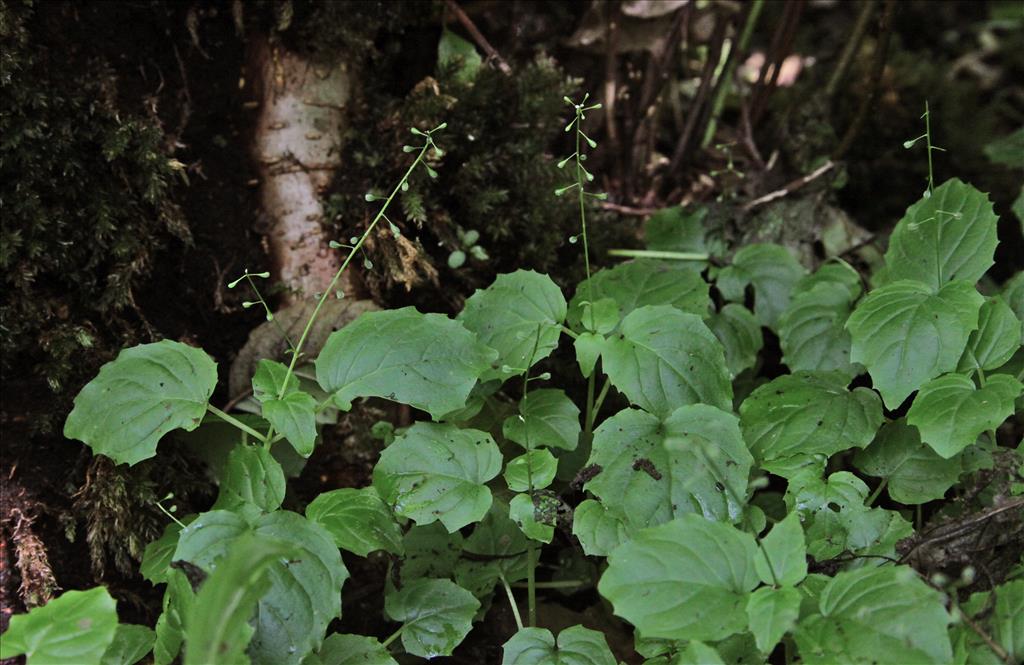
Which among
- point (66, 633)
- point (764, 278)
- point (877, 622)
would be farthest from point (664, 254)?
point (66, 633)

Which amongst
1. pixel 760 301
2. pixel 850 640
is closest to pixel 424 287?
pixel 760 301

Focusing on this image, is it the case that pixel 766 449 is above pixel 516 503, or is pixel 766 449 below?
above

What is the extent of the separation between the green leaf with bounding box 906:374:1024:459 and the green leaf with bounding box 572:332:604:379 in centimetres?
64

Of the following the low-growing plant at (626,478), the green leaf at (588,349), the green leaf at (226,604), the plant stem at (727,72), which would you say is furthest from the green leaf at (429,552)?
the plant stem at (727,72)

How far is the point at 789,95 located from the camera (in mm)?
3195

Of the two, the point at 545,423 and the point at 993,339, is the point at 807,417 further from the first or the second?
the point at 545,423

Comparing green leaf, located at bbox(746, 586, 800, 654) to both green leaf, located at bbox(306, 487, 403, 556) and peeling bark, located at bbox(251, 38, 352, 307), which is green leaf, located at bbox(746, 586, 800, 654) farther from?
peeling bark, located at bbox(251, 38, 352, 307)

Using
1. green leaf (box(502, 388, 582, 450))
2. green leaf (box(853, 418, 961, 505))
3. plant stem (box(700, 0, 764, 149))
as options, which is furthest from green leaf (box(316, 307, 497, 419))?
plant stem (box(700, 0, 764, 149))

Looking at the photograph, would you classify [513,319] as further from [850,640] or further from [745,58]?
[745,58]

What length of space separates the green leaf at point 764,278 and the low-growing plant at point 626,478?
0.28 m

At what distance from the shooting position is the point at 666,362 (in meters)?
1.80

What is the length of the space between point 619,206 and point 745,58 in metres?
1.24

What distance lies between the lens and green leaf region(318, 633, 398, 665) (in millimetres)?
1627

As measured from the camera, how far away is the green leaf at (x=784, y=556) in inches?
54.1
